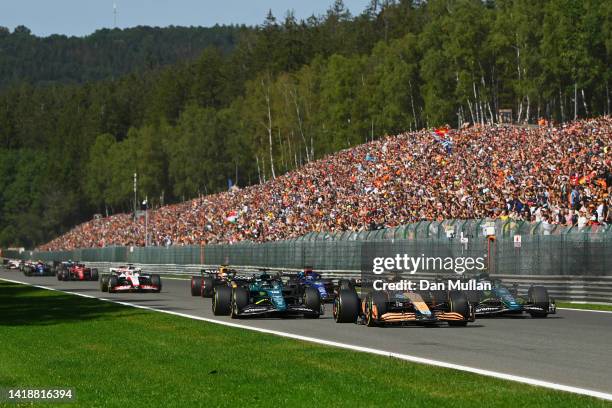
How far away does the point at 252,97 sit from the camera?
127750 mm

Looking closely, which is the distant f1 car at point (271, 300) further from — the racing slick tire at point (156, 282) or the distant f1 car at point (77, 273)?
the distant f1 car at point (77, 273)

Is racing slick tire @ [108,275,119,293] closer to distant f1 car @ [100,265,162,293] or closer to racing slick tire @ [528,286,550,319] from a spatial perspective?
distant f1 car @ [100,265,162,293]

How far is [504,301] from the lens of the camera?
24484mm

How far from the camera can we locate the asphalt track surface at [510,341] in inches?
553

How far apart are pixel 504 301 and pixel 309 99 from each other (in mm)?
89949

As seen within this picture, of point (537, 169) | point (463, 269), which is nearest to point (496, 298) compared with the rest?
point (463, 269)

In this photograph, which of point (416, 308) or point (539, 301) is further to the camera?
point (539, 301)

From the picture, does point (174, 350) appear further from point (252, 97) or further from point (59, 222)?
point (59, 222)

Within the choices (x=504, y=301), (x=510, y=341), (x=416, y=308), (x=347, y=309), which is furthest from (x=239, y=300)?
(x=510, y=341)

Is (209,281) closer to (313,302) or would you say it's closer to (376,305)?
(313,302)

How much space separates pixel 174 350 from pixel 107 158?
151 meters

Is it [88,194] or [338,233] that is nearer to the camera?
[338,233]

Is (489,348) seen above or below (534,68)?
below

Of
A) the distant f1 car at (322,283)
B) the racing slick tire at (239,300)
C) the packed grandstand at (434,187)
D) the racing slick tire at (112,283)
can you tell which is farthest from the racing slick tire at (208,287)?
the racing slick tire at (239,300)
